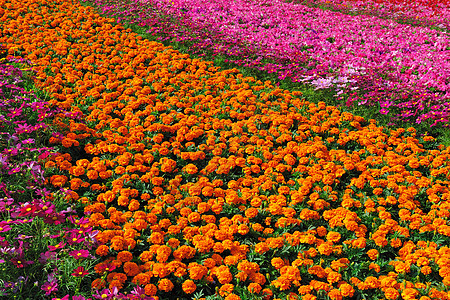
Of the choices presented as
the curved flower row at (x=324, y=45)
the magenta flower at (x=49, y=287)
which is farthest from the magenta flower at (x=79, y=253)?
the curved flower row at (x=324, y=45)

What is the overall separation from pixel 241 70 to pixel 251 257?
4558 mm

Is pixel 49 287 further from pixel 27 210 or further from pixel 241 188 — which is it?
pixel 241 188

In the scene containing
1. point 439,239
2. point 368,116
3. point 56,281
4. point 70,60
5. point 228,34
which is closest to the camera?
point 56,281

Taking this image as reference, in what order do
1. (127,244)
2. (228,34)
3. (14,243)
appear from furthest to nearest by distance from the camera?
(228,34) → (127,244) → (14,243)

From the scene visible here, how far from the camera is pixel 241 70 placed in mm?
7137

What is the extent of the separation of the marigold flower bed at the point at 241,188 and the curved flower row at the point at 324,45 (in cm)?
80

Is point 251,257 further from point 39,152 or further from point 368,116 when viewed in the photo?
point 368,116

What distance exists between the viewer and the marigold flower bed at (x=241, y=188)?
3.17 meters

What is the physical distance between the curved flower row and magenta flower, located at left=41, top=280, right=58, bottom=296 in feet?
16.6

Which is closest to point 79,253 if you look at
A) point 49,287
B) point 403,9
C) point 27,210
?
point 49,287

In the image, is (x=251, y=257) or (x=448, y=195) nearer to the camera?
(x=251, y=257)

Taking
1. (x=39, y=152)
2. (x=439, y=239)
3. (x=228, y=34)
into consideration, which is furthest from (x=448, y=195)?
(x=228, y=34)

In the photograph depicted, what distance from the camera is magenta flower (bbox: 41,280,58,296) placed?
2654mm

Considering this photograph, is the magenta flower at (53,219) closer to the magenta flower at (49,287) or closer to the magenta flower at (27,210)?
the magenta flower at (27,210)
